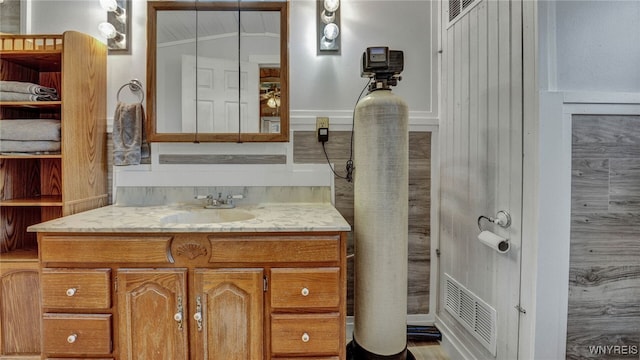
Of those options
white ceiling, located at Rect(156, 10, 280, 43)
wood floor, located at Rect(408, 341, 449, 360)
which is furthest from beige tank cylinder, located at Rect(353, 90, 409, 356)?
white ceiling, located at Rect(156, 10, 280, 43)

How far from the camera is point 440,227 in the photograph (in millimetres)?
1814

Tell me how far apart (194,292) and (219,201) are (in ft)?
1.86

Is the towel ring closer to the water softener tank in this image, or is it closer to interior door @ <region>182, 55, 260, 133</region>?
interior door @ <region>182, 55, 260, 133</region>

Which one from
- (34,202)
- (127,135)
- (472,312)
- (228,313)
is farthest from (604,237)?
(34,202)

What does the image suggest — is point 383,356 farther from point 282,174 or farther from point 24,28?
point 24,28

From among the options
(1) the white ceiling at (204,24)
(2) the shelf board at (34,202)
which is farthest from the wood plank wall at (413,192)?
(1) the white ceiling at (204,24)

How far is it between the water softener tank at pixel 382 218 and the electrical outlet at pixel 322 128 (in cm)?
35

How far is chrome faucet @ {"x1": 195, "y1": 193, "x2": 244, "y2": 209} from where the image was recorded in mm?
1665

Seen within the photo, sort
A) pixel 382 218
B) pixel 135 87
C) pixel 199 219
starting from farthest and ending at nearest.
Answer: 1. pixel 135 87
2. pixel 199 219
3. pixel 382 218

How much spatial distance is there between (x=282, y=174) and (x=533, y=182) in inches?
48.1

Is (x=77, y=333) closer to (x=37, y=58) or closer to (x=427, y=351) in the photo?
(x=37, y=58)

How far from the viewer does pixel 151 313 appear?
1.24 meters

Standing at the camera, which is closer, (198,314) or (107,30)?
(198,314)

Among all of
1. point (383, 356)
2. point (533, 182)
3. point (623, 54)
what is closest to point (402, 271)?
point (383, 356)
